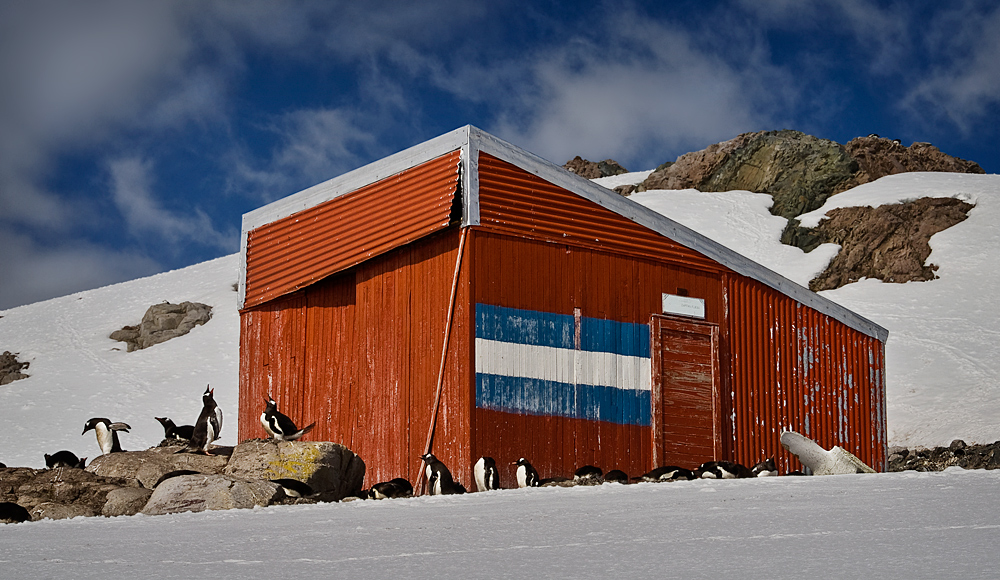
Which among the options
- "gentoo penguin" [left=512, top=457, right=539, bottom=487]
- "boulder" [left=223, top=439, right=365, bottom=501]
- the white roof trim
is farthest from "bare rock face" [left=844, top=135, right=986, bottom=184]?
"boulder" [left=223, top=439, right=365, bottom=501]

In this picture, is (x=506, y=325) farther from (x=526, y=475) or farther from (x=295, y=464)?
(x=295, y=464)

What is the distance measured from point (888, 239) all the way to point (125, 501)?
38.8m

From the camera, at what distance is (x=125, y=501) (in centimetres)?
1241

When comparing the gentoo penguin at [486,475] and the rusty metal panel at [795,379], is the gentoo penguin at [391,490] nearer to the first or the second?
the gentoo penguin at [486,475]

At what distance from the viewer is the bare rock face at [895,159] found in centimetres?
5666

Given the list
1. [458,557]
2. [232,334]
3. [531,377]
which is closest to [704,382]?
[531,377]

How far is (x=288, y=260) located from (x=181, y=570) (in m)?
11.3

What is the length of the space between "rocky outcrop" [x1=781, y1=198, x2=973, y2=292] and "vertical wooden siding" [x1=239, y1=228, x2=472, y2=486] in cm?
3071

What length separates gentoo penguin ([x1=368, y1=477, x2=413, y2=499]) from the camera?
13664mm

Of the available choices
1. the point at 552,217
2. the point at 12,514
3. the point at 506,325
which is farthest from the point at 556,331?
the point at 12,514

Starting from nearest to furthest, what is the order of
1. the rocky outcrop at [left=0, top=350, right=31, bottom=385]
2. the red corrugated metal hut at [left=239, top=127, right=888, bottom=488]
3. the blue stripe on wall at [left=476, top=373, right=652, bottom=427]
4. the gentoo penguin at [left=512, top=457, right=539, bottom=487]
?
the gentoo penguin at [left=512, top=457, right=539, bottom=487] < the blue stripe on wall at [left=476, top=373, right=652, bottom=427] < the red corrugated metal hut at [left=239, top=127, right=888, bottom=488] < the rocky outcrop at [left=0, top=350, right=31, bottom=385]

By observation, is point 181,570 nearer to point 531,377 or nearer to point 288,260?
point 531,377

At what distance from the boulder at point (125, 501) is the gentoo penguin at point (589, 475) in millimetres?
5322

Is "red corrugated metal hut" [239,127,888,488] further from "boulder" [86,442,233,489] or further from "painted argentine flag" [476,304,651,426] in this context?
"boulder" [86,442,233,489]
